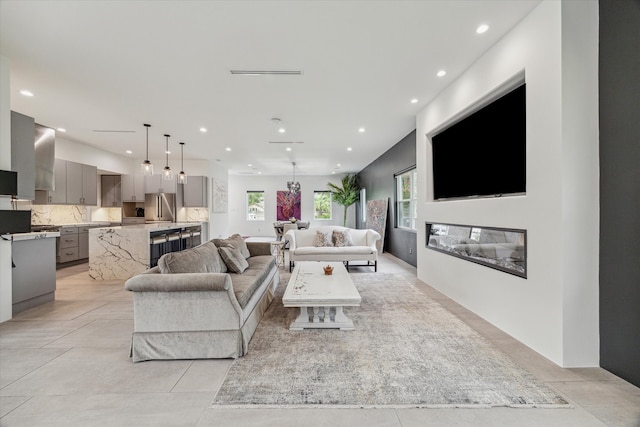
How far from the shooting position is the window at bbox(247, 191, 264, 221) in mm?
12758

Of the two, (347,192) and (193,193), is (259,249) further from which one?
(347,192)

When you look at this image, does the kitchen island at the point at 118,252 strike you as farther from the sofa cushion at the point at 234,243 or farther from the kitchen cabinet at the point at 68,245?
the sofa cushion at the point at 234,243

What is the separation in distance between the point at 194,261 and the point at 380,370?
1.96 meters

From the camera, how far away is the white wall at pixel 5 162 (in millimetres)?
3090

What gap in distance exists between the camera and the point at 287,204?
12.6 m

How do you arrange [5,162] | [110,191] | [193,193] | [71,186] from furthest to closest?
[193,193]
[110,191]
[71,186]
[5,162]

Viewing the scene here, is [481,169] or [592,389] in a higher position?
[481,169]

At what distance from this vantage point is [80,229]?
21.5ft


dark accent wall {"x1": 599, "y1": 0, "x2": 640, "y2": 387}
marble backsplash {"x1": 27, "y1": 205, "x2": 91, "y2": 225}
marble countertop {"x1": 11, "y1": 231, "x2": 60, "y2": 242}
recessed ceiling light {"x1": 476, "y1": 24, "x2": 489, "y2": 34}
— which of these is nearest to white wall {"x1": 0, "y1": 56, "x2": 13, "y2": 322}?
marble countertop {"x1": 11, "y1": 231, "x2": 60, "y2": 242}

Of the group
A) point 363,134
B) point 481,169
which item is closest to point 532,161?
point 481,169

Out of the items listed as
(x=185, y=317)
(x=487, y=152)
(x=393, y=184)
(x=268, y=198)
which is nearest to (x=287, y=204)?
(x=268, y=198)

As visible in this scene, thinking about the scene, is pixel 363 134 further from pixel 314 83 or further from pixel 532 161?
pixel 532 161

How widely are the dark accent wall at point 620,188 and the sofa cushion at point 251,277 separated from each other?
9.37ft

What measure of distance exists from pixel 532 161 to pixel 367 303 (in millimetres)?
2349
